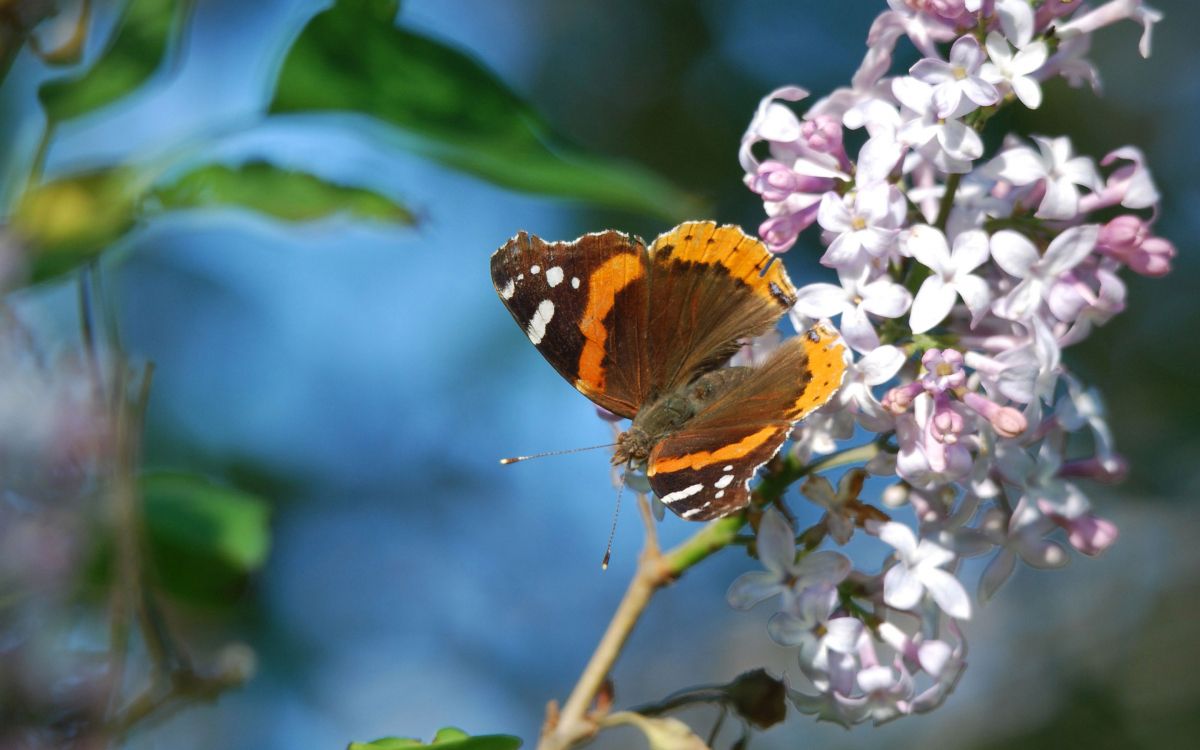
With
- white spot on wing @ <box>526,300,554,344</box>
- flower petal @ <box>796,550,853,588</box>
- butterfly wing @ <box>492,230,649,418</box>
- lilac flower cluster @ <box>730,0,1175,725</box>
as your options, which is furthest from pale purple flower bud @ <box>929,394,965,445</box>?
white spot on wing @ <box>526,300,554,344</box>

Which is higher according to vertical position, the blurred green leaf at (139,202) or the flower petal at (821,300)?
the blurred green leaf at (139,202)

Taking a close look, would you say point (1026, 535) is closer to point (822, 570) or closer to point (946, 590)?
point (946, 590)

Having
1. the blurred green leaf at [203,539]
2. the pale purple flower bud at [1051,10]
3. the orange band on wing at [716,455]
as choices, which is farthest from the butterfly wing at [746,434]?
the blurred green leaf at [203,539]

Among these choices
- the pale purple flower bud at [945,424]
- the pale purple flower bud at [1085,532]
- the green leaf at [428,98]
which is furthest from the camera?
the pale purple flower bud at [1085,532]

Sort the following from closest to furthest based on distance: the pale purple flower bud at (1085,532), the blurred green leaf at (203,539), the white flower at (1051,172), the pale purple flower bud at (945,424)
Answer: the pale purple flower bud at (945,424) < the white flower at (1051,172) < the pale purple flower bud at (1085,532) < the blurred green leaf at (203,539)

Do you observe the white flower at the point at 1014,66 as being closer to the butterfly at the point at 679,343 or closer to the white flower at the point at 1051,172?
the white flower at the point at 1051,172

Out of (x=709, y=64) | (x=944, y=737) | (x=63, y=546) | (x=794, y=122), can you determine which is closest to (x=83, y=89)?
(x=63, y=546)
